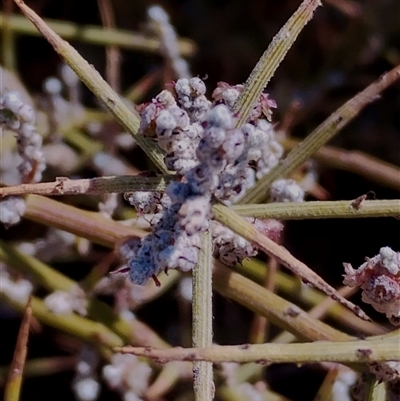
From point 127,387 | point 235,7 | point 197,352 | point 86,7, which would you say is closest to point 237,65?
point 235,7

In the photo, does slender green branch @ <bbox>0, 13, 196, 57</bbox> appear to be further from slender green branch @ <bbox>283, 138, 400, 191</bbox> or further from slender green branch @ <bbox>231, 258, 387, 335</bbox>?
slender green branch @ <bbox>231, 258, 387, 335</bbox>

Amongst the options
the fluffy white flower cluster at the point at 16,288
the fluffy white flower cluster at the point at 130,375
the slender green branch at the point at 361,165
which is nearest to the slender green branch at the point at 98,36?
the slender green branch at the point at 361,165

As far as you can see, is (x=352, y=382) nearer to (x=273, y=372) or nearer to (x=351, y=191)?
(x=273, y=372)

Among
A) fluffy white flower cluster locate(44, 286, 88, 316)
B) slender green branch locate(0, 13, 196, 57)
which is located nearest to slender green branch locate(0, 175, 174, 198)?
fluffy white flower cluster locate(44, 286, 88, 316)

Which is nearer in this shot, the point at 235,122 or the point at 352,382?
the point at 235,122

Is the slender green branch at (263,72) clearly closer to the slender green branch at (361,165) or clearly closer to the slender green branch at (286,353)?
the slender green branch at (286,353)

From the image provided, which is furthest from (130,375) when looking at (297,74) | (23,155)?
(297,74)
